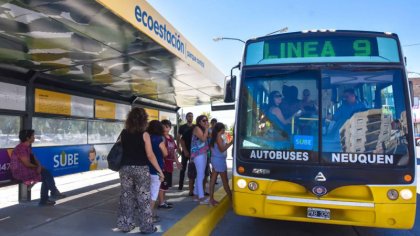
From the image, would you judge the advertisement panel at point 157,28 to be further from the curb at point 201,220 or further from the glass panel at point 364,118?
the curb at point 201,220

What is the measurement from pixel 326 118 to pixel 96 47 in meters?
3.47

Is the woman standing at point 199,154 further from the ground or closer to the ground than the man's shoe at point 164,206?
further from the ground

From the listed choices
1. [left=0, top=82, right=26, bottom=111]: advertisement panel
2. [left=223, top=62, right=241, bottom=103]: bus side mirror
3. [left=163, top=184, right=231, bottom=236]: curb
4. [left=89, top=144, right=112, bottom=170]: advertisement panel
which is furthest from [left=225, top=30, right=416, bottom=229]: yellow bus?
[left=89, top=144, right=112, bottom=170]: advertisement panel

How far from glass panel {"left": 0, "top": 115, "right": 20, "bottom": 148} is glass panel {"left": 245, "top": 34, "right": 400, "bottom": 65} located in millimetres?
4695

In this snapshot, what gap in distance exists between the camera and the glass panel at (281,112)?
4.69 m

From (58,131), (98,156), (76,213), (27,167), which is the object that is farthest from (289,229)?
(98,156)

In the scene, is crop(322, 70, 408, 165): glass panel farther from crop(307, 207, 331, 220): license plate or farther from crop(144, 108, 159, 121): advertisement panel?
crop(144, 108, 159, 121): advertisement panel

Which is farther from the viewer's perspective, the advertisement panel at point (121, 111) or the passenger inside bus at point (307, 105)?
the advertisement panel at point (121, 111)

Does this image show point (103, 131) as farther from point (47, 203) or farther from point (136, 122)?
point (136, 122)

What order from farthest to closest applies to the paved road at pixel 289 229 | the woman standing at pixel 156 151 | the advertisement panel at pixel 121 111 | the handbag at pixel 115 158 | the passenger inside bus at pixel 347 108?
1. the advertisement panel at pixel 121 111
2. the paved road at pixel 289 229
3. the woman standing at pixel 156 151
4. the handbag at pixel 115 158
5. the passenger inside bus at pixel 347 108

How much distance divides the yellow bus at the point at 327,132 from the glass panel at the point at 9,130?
4.51 meters

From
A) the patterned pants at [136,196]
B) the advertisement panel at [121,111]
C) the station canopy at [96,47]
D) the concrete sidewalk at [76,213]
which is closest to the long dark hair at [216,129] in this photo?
the concrete sidewalk at [76,213]

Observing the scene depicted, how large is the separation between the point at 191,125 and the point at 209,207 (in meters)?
2.27

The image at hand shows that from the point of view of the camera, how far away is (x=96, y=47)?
5.68m
